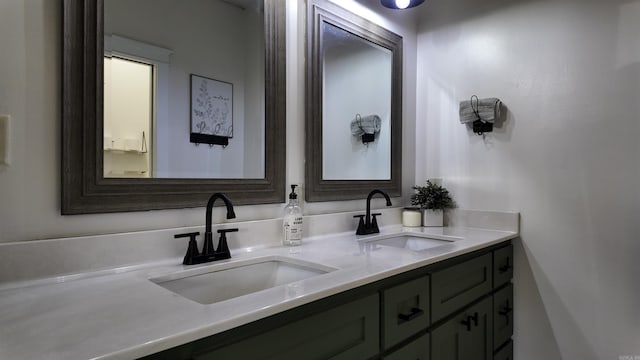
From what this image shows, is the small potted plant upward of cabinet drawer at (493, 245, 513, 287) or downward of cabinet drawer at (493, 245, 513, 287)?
upward

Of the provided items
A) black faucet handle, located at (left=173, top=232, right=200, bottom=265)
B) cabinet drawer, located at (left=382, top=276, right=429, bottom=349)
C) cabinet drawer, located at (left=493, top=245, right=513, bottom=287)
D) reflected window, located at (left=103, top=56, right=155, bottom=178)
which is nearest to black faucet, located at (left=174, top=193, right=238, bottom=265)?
black faucet handle, located at (left=173, top=232, right=200, bottom=265)

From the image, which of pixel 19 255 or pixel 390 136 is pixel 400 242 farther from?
pixel 19 255

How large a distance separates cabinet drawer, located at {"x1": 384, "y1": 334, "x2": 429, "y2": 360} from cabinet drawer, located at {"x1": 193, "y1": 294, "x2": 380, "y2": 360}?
105 millimetres

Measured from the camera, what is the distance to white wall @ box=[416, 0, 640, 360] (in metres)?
1.56

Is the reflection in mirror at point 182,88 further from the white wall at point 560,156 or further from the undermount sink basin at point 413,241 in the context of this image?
the white wall at point 560,156

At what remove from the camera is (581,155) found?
1654 millimetres

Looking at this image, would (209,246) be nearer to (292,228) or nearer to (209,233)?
(209,233)

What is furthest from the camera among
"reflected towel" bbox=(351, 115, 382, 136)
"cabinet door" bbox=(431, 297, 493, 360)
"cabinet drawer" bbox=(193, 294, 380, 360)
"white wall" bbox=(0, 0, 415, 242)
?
"reflected towel" bbox=(351, 115, 382, 136)

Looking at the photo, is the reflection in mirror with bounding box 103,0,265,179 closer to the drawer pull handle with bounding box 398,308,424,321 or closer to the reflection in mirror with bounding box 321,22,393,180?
the reflection in mirror with bounding box 321,22,393,180

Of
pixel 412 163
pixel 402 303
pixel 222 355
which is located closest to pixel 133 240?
pixel 222 355

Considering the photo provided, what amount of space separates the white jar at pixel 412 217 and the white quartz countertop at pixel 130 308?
775 mm

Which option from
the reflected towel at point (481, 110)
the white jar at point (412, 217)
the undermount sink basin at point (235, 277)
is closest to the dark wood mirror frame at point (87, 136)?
the undermount sink basin at point (235, 277)

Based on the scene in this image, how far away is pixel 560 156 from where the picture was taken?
1.71 m

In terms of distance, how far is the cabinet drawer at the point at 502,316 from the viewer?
166 cm
